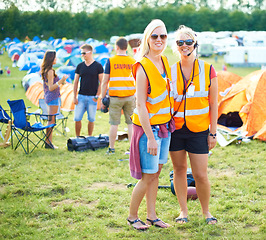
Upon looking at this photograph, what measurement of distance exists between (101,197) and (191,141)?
150 cm

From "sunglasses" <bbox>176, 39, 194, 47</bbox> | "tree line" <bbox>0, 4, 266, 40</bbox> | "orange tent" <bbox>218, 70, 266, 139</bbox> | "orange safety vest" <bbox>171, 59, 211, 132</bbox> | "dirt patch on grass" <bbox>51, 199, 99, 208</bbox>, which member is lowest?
"dirt patch on grass" <bbox>51, 199, 99, 208</bbox>

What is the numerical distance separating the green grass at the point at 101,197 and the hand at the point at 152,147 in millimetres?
723

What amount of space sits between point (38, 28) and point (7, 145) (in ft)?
85.3

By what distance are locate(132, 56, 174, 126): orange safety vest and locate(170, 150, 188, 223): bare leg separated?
390 mm

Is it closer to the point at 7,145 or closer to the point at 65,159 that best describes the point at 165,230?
Answer: the point at 65,159

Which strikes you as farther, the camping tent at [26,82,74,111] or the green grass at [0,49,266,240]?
the camping tent at [26,82,74,111]

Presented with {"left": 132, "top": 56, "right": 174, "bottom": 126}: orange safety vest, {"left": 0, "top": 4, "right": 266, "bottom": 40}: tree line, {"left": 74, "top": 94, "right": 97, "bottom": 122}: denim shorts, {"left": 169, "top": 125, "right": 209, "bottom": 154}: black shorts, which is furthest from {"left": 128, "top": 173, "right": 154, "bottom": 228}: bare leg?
{"left": 0, "top": 4, "right": 266, "bottom": 40}: tree line

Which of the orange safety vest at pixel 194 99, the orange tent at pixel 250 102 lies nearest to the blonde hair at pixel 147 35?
the orange safety vest at pixel 194 99

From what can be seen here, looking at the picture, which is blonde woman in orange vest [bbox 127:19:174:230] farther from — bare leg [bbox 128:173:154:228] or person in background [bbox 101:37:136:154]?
person in background [bbox 101:37:136:154]

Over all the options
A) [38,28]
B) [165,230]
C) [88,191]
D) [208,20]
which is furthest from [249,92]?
[208,20]

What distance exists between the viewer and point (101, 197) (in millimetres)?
4199

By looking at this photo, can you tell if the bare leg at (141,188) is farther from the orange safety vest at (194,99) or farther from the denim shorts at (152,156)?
the orange safety vest at (194,99)

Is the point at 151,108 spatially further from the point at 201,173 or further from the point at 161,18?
the point at 161,18

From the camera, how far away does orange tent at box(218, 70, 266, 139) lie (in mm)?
6750
